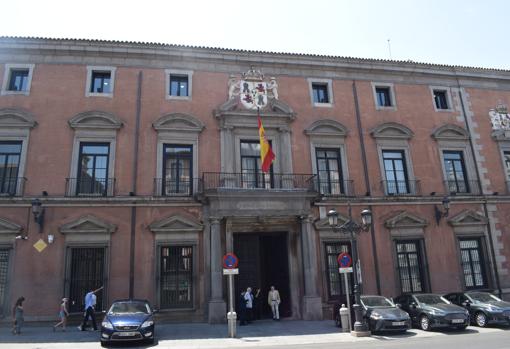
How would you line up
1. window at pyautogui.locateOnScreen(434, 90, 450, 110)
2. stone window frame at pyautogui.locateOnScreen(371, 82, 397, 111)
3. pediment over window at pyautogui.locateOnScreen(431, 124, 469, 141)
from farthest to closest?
1. window at pyautogui.locateOnScreen(434, 90, 450, 110)
2. stone window frame at pyautogui.locateOnScreen(371, 82, 397, 111)
3. pediment over window at pyautogui.locateOnScreen(431, 124, 469, 141)

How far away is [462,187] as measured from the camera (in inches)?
800

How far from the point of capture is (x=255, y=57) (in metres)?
19.9

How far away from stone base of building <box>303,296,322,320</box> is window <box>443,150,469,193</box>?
9.69 meters

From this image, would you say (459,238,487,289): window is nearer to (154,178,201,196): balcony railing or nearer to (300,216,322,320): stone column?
(300,216,322,320): stone column

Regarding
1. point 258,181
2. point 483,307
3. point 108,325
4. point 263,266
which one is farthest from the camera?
point 258,181

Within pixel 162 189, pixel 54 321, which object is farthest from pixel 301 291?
pixel 54 321

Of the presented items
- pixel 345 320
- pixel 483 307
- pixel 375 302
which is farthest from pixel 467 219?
pixel 345 320

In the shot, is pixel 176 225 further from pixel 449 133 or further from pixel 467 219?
pixel 449 133

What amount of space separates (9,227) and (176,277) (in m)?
7.22

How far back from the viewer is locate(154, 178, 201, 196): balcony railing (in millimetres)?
17188

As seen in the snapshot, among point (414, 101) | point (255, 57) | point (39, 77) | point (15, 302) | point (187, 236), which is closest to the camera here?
point (15, 302)

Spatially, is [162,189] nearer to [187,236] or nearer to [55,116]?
[187,236]

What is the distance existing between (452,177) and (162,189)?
1533 cm

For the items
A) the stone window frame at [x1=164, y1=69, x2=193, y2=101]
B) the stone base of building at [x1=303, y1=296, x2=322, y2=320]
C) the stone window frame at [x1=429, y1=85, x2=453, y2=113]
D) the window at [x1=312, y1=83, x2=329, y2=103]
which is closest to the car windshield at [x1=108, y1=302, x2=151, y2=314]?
the stone base of building at [x1=303, y1=296, x2=322, y2=320]
